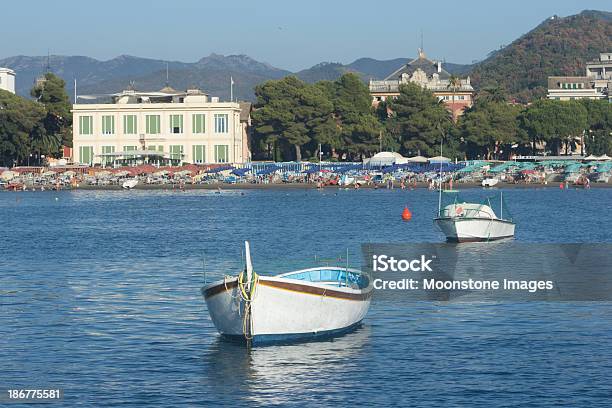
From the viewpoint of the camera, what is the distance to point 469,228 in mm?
74062

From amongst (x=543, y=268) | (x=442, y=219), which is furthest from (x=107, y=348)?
(x=442, y=219)

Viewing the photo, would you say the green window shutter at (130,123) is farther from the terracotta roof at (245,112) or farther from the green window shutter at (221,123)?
the terracotta roof at (245,112)

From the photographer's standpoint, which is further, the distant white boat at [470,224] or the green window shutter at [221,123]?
the green window shutter at [221,123]

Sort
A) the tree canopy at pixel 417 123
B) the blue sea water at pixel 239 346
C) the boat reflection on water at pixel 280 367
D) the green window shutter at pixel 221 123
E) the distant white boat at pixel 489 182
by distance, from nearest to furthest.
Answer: the blue sea water at pixel 239 346 → the boat reflection on water at pixel 280 367 → the distant white boat at pixel 489 182 → the green window shutter at pixel 221 123 → the tree canopy at pixel 417 123

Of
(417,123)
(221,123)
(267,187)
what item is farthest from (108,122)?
(417,123)

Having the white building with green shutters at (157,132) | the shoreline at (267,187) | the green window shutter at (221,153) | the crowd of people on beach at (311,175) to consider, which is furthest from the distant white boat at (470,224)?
the green window shutter at (221,153)

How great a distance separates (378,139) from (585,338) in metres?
134

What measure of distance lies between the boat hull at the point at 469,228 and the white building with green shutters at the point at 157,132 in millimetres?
99448

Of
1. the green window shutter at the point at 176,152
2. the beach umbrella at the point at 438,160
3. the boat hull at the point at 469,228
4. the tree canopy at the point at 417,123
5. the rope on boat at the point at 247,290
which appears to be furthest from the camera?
the green window shutter at the point at 176,152

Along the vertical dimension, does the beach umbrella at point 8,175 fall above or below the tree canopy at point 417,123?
below

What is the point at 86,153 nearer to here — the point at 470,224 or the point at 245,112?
the point at 245,112

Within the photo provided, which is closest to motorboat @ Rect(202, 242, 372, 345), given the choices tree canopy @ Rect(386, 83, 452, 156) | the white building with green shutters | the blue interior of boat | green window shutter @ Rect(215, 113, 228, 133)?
the blue interior of boat

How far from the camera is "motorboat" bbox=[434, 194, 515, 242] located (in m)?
74.1

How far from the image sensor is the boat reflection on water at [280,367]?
112ft
